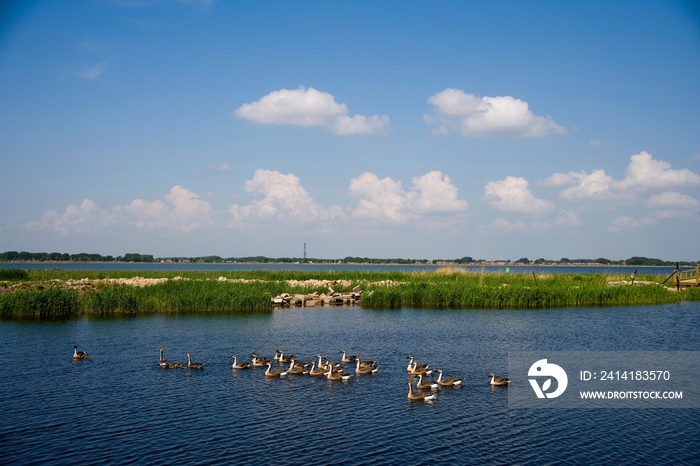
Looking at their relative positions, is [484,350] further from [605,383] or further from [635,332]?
[635,332]

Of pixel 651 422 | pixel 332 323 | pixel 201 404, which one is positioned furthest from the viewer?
pixel 332 323

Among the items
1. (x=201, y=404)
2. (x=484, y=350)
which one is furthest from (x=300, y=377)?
(x=484, y=350)

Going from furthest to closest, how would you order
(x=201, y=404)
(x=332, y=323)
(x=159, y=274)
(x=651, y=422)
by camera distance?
(x=159, y=274) → (x=332, y=323) → (x=201, y=404) → (x=651, y=422)

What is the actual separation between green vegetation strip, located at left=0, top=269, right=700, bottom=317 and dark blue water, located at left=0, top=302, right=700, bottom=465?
5.75 m

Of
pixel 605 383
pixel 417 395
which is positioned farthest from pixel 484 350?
pixel 417 395

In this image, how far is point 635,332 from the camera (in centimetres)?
3244

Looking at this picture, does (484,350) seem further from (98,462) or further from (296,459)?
(98,462)

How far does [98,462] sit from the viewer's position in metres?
13.4

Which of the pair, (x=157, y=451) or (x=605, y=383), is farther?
(x=605, y=383)

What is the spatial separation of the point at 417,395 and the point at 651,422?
23.8 ft

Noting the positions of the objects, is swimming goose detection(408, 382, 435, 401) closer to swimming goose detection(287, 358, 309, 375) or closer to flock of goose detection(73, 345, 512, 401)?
flock of goose detection(73, 345, 512, 401)

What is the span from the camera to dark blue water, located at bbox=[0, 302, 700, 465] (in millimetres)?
14336

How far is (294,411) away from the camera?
699 inches

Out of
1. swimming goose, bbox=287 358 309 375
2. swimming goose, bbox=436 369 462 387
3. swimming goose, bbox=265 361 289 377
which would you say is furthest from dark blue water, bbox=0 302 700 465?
swimming goose, bbox=436 369 462 387
